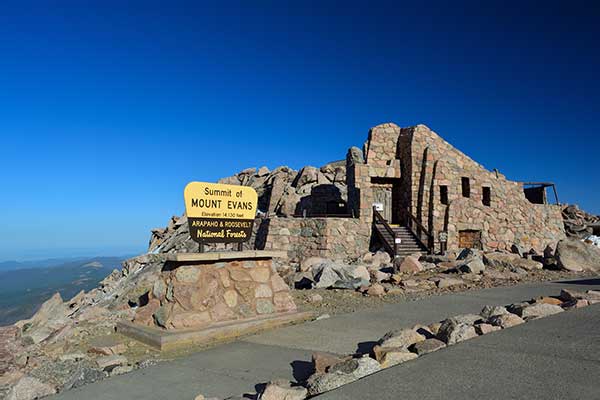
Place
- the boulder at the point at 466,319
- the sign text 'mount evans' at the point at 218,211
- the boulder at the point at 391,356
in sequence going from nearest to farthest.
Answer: the boulder at the point at 391,356
the boulder at the point at 466,319
the sign text 'mount evans' at the point at 218,211

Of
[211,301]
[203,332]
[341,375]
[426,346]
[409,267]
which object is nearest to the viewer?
[341,375]

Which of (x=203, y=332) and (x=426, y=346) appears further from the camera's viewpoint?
(x=203, y=332)

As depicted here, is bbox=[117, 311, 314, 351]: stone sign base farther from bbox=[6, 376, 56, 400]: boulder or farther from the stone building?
the stone building

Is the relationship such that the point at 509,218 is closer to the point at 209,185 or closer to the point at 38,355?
the point at 209,185

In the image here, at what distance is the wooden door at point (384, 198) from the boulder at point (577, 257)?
9852mm

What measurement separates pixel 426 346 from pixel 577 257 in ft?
38.6

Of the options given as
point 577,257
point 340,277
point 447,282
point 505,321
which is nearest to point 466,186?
point 577,257

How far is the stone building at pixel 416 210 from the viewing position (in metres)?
19.7

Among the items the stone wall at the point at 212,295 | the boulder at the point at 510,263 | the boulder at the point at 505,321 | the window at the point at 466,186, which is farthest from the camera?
the window at the point at 466,186

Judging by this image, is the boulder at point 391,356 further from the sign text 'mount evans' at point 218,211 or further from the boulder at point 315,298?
the boulder at point 315,298

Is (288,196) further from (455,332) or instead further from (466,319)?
(455,332)

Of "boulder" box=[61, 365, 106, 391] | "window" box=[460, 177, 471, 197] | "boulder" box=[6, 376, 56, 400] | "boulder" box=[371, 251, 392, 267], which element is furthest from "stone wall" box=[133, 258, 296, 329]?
"window" box=[460, 177, 471, 197]

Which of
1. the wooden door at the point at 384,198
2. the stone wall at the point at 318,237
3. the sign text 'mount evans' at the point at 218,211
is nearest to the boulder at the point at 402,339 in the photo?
the sign text 'mount evans' at the point at 218,211

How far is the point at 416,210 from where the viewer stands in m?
21.7
